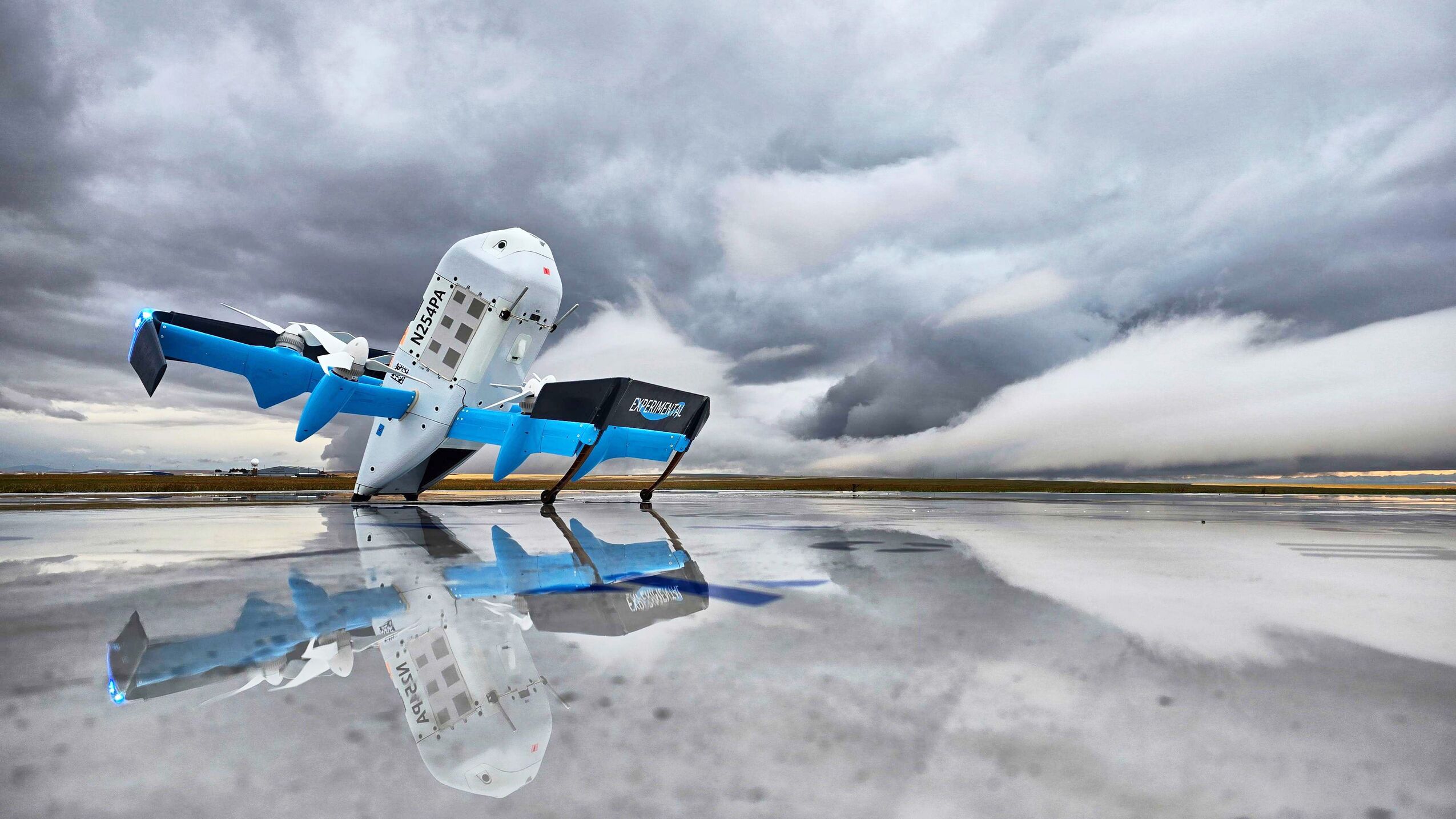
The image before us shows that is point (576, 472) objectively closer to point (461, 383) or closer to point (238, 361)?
point (461, 383)

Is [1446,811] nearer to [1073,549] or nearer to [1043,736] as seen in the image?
[1043,736]

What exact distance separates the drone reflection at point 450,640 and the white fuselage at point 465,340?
13.0m

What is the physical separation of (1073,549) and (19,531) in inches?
578

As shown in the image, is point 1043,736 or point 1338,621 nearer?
point 1043,736

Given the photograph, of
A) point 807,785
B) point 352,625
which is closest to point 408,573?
point 352,625

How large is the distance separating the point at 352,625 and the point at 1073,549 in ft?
23.9

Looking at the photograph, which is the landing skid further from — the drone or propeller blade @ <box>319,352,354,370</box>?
propeller blade @ <box>319,352,354,370</box>

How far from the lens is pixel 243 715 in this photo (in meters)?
2.10

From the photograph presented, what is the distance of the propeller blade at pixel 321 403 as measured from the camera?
14.9 meters

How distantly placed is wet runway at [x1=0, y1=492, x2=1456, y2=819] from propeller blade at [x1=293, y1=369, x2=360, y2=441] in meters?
10.0

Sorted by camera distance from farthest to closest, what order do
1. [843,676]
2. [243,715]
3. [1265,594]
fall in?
[1265,594], [843,676], [243,715]

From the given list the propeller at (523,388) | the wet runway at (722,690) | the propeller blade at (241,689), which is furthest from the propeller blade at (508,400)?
the propeller blade at (241,689)

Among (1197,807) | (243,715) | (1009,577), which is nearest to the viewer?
(1197,807)

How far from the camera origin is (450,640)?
10.0 feet
